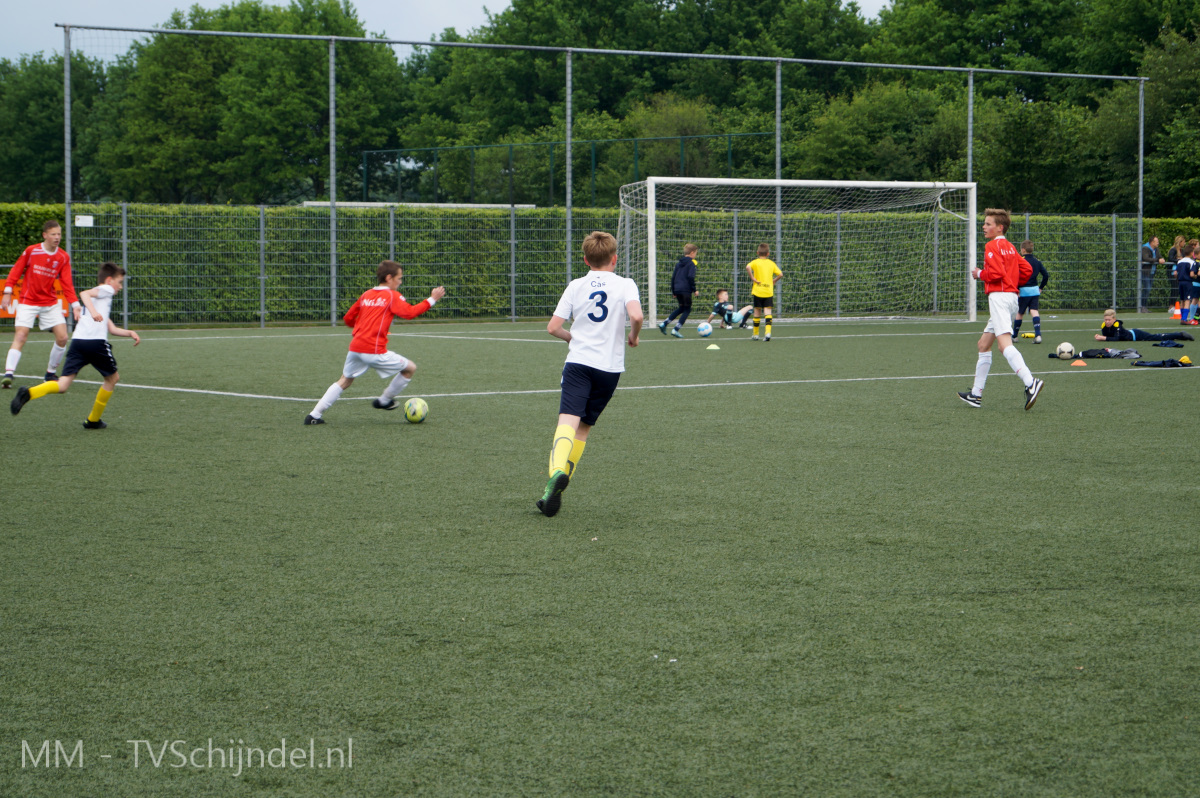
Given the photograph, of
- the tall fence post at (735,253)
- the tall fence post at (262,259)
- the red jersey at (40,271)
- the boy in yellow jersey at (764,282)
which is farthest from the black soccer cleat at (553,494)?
the tall fence post at (735,253)

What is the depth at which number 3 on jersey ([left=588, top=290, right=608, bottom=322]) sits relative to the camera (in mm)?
6660

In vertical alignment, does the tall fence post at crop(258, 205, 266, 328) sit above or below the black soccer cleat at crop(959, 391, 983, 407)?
above

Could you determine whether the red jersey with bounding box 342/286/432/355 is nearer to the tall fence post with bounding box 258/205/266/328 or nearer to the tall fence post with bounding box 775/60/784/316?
the tall fence post with bounding box 258/205/266/328

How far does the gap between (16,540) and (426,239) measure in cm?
2204

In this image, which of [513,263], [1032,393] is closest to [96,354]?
[1032,393]

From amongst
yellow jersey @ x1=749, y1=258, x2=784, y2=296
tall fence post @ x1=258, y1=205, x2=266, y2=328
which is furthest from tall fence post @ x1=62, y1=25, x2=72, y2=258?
yellow jersey @ x1=749, y1=258, x2=784, y2=296

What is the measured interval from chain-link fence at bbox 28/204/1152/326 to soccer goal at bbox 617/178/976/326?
159mm

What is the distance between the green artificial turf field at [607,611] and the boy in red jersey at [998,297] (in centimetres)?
135

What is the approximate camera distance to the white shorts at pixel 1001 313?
11.3m

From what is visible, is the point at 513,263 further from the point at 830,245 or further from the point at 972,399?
the point at 972,399

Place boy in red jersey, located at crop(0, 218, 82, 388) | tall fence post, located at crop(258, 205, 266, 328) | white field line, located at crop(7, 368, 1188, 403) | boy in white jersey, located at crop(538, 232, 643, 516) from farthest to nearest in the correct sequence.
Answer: tall fence post, located at crop(258, 205, 266, 328) < boy in red jersey, located at crop(0, 218, 82, 388) < white field line, located at crop(7, 368, 1188, 403) < boy in white jersey, located at crop(538, 232, 643, 516)

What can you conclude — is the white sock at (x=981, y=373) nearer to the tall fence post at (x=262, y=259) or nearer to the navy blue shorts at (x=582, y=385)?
the navy blue shorts at (x=582, y=385)

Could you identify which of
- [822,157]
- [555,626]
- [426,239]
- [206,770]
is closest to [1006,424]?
[555,626]

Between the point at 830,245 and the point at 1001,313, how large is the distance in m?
18.5
